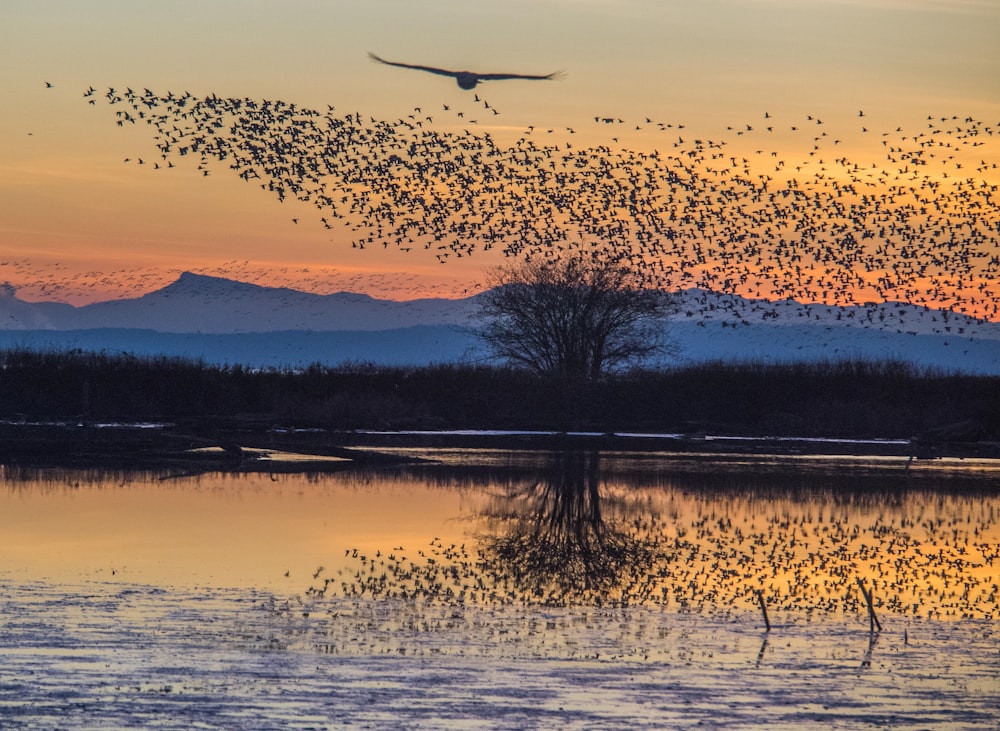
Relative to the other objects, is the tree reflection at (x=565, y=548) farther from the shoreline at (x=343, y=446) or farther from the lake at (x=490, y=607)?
the shoreline at (x=343, y=446)

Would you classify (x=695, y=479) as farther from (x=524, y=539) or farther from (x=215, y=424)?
(x=215, y=424)

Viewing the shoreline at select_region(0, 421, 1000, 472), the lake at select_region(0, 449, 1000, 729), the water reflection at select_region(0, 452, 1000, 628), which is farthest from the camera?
the shoreline at select_region(0, 421, 1000, 472)

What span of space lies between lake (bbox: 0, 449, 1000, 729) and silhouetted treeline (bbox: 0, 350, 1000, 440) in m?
24.5

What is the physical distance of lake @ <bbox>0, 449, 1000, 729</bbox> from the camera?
36.2 feet

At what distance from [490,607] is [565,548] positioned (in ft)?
17.3

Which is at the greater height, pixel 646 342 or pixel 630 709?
pixel 646 342

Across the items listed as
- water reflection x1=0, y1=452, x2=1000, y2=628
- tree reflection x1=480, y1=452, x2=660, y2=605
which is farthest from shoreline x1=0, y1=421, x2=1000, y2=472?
tree reflection x1=480, y1=452, x2=660, y2=605

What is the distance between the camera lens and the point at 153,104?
25.1 metres

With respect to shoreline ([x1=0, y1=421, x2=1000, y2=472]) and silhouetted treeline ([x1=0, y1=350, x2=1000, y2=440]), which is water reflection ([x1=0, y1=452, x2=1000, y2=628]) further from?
silhouetted treeline ([x1=0, y1=350, x2=1000, y2=440])

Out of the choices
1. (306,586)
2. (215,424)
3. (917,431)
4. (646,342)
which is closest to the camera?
(306,586)

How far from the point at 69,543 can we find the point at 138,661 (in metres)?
8.25

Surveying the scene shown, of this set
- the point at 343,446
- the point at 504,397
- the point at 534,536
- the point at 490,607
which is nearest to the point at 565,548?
the point at 534,536

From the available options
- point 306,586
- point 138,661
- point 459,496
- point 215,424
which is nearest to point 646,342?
point 215,424

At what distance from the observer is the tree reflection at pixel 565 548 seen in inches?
661
